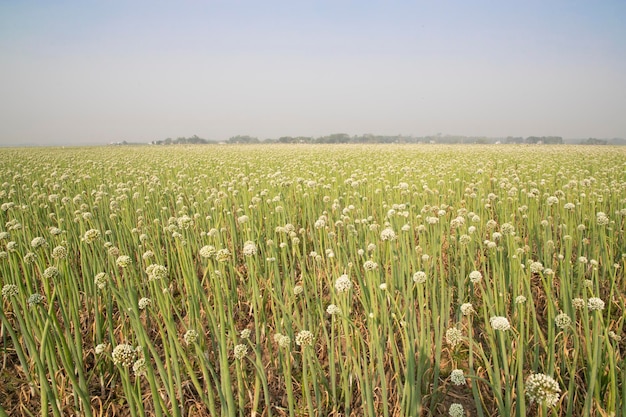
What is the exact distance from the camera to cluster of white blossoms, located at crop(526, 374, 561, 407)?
152 cm

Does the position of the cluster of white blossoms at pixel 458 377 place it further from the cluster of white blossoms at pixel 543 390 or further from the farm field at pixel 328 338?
the cluster of white blossoms at pixel 543 390

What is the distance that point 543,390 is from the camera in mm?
1543

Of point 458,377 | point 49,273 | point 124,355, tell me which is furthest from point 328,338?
point 49,273

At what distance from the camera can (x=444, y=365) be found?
2.72m

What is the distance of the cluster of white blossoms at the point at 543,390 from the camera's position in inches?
59.9

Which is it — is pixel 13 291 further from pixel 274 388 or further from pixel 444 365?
pixel 444 365

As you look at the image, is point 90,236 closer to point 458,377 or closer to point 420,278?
point 420,278

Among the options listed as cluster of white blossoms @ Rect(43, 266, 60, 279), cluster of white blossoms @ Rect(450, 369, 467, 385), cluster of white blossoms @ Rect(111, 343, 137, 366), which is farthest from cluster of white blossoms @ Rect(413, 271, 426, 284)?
cluster of white blossoms @ Rect(43, 266, 60, 279)

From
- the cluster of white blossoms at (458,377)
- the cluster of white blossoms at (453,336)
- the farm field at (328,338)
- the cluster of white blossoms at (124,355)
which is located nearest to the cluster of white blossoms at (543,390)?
the farm field at (328,338)

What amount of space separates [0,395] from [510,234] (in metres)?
4.20

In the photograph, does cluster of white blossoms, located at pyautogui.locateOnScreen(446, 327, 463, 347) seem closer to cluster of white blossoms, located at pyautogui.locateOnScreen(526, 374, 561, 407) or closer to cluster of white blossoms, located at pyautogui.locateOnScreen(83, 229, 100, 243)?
cluster of white blossoms, located at pyautogui.locateOnScreen(526, 374, 561, 407)

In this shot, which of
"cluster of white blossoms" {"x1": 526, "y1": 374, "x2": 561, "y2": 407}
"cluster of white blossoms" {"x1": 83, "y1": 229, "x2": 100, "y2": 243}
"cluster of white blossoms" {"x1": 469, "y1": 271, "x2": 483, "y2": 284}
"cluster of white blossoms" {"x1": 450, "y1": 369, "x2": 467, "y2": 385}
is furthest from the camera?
"cluster of white blossoms" {"x1": 83, "y1": 229, "x2": 100, "y2": 243}

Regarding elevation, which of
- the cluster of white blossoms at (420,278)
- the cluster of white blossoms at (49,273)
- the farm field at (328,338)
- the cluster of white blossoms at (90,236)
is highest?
the cluster of white blossoms at (90,236)

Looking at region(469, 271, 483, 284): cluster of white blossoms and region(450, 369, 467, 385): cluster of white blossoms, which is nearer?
region(450, 369, 467, 385): cluster of white blossoms
